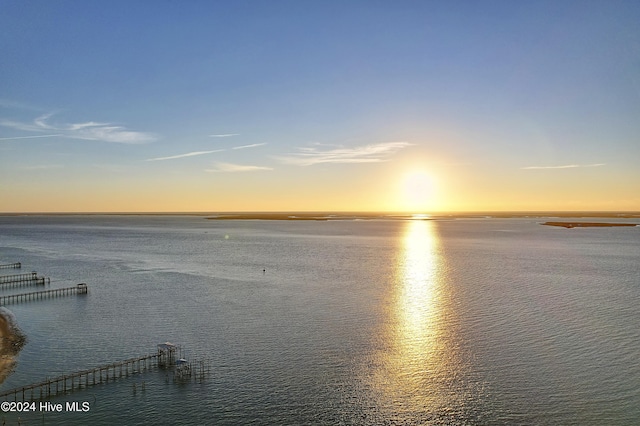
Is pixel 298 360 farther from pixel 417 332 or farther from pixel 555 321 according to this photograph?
pixel 555 321

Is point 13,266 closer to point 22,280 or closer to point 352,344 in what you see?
point 22,280

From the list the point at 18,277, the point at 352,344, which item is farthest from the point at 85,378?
the point at 18,277

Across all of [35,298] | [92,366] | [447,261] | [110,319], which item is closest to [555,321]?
[92,366]

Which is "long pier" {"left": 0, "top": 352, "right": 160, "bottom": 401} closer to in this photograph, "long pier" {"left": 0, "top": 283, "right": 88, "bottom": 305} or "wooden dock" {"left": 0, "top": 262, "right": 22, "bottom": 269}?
"long pier" {"left": 0, "top": 283, "right": 88, "bottom": 305}

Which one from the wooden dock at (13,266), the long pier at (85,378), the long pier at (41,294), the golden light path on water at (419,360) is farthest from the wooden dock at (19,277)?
the golden light path on water at (419,360)

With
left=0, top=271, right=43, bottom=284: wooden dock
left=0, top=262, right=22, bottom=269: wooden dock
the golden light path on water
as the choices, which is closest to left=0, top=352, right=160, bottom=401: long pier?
the golden light path on water

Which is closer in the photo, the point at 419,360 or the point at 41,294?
the point at 419,360

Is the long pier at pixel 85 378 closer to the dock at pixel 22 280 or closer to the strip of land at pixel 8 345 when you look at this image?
the strip of land at pixel 8 345
